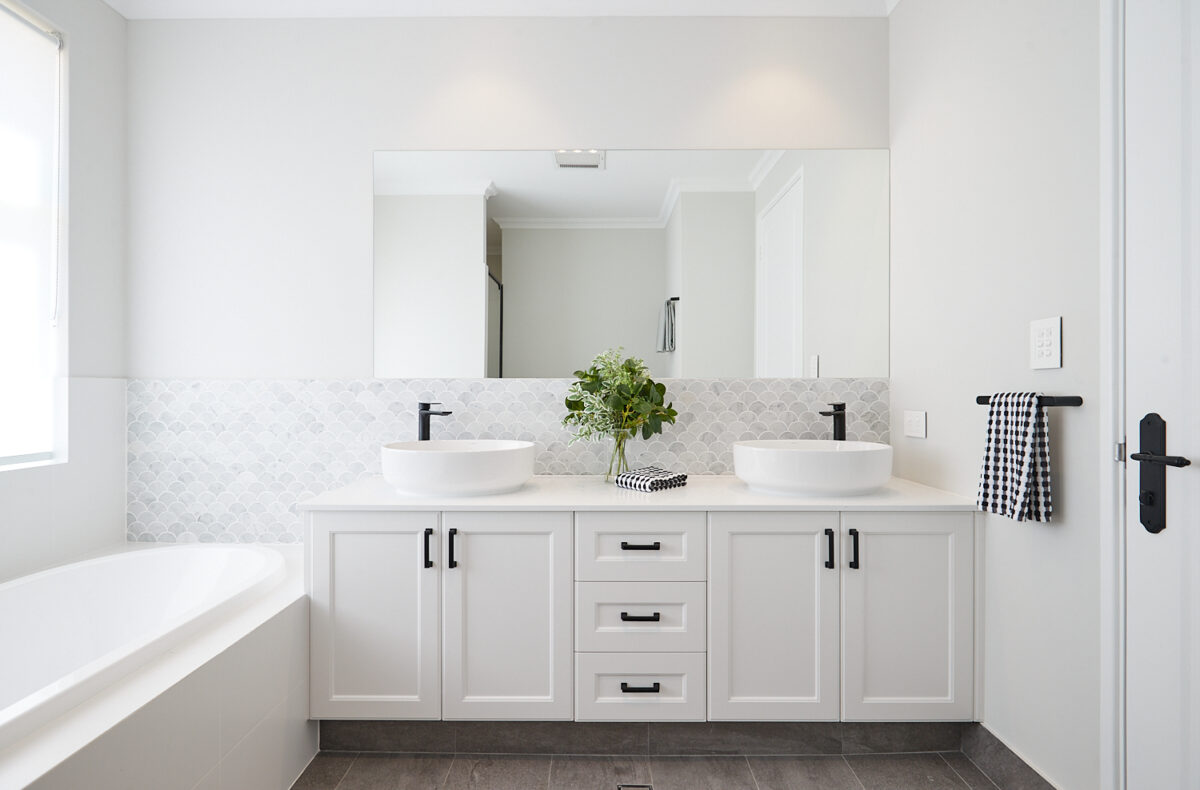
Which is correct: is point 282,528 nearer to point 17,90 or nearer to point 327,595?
point 327,595

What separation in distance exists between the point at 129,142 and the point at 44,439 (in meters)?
1.21

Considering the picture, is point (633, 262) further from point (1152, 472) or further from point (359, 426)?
point (1152, 472)

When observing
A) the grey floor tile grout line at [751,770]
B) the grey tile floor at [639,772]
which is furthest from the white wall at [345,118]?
the grey floor tile grout line at [751,770]

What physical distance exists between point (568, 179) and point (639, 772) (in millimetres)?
2111

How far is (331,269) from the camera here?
255 centimetres

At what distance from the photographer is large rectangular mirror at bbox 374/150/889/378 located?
8.28 feet

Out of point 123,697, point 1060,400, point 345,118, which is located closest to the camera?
point 123,697

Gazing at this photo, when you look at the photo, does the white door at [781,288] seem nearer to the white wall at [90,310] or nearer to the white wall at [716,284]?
the white wall at [716,284]

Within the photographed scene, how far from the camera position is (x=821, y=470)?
1.97m

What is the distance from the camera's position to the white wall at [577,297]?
2.56 metres

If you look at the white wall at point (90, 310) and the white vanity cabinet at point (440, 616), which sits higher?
the white wall at point (90, 310)

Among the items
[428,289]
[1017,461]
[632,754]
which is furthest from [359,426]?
[1017,461]

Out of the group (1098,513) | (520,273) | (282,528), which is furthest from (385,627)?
(1098,513)

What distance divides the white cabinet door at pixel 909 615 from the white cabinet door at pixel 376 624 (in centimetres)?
128
